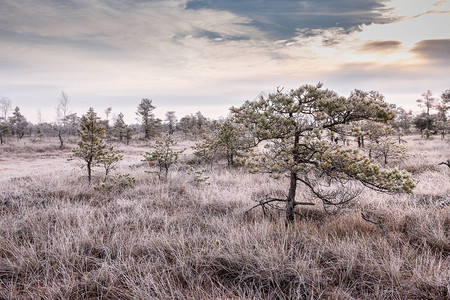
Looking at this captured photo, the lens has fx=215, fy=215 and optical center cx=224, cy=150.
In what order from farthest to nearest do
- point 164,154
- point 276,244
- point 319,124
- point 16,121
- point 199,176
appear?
point 16,121 < point 164,154 < point 199,176 < point 319,124 < point 276,244

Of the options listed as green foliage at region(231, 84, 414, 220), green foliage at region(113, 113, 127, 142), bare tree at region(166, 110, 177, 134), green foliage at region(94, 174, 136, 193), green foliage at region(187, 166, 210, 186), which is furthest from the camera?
bare tree at region(166, 110, 177, 134)

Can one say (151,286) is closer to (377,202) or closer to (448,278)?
(448,278)

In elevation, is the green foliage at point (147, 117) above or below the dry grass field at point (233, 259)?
above

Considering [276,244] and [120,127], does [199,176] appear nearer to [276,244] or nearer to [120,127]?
[276,244]

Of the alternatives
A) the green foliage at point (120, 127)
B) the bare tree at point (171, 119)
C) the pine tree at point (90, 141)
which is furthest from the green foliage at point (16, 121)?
the pine tree at point (90, 141)

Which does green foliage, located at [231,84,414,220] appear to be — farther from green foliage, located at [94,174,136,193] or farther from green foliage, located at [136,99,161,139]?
green foliage, located at [136,99,161,139]

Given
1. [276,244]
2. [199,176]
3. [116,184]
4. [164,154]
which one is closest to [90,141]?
[116,184]

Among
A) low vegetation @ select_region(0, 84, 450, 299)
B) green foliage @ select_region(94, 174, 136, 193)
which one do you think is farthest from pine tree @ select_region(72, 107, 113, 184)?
low vegetation @ select_region(0, 84, 450, 299)

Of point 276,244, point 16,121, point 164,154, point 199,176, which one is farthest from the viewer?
point 16,121

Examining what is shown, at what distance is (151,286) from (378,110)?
144 inches

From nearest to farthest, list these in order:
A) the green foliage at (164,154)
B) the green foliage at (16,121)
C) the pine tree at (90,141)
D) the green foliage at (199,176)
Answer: the green foliage at (199,176), the pine tree at (90,141), the green foliage at (164,154), the green foliage at (16,121)

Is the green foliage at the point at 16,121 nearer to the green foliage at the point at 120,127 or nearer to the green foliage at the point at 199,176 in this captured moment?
the green foliage at the point at 120,127

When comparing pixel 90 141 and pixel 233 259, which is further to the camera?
pixel 90 141

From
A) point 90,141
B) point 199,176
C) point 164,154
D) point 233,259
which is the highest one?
point 90,141
